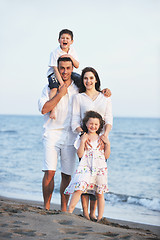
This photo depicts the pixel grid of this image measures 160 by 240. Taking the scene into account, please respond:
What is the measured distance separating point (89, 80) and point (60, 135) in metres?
0.86

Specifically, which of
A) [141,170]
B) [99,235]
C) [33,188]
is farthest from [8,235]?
[141,170]

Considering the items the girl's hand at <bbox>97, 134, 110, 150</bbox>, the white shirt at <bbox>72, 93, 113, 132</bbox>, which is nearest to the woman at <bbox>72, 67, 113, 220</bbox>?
the white shirt at <bbox>72, 93, 113, 132</bbox>

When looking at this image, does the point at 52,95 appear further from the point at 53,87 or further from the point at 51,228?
the point at 51,228

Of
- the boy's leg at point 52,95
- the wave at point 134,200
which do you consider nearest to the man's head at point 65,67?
the boy's leg at point 52,95

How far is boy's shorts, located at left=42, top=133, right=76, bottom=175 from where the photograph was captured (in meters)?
Result: 4.60

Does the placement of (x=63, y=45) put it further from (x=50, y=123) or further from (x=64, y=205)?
(x=64, y=205)

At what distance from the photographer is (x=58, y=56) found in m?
4.93

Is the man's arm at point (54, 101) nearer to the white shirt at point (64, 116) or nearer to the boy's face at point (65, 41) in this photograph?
the white shirt at point (64, 116)

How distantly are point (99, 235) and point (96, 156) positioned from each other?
3.94 ft

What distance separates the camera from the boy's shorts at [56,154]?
4.60 metres

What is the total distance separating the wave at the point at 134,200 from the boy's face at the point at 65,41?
395cm

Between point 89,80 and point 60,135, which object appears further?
point 60,135

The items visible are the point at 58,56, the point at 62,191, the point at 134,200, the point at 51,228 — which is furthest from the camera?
the point at 134,200

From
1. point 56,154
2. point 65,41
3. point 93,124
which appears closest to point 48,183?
point 56,154
